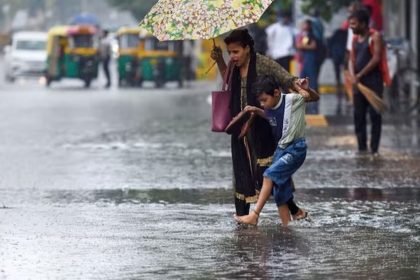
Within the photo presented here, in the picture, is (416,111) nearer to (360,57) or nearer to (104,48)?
(360,57)

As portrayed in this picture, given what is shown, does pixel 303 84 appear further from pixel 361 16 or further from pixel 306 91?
pixel 361 16

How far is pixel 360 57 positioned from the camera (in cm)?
1612

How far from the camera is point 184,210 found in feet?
37.8

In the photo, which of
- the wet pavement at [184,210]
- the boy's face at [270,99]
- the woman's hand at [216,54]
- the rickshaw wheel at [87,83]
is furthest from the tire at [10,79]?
the boy's face at [270,99]

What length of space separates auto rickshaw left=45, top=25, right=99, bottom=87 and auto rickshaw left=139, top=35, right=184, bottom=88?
6.55ft

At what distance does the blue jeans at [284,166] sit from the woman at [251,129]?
232mm

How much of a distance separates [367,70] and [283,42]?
8.73 metres

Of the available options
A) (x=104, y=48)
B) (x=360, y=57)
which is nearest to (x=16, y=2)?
(x=104, y=48)

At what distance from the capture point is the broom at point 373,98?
627 inches

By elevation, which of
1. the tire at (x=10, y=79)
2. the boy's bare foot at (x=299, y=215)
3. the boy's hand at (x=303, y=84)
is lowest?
the tire at (x=10, y=79)

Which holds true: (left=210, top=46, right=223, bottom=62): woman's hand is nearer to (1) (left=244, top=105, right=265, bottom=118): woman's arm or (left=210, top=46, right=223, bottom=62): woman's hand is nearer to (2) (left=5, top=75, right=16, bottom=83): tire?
(1) (left=244, top=105, right=265, bottom=118): woman's arm

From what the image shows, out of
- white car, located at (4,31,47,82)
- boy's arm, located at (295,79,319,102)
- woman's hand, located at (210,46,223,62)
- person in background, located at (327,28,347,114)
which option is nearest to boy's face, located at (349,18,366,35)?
woman's hand, located at (210,46,223,62)

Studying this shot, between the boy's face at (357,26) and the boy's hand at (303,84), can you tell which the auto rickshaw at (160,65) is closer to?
the boy's face at (357,26)

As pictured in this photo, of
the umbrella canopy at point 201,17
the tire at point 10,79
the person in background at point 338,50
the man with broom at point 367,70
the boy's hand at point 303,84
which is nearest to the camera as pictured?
the umbrella canopy at point 201,17
